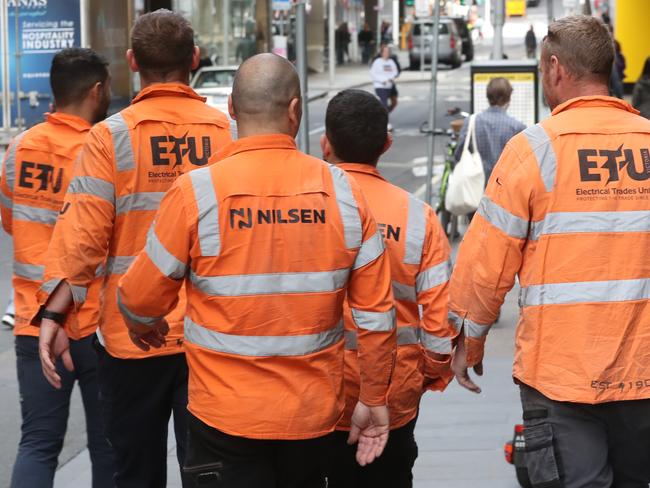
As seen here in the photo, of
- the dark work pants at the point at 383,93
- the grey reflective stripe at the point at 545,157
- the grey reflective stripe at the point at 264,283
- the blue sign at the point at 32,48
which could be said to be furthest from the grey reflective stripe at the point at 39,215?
the dark work pants at the point at 383,93

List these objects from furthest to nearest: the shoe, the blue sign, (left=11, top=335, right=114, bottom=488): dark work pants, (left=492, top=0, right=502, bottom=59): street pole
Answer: the blue sign < (left=492, top=0, right=502, bottom=59): street pole < the shoe < (left=11, top=335, right=114, bottom=488): dark work pants

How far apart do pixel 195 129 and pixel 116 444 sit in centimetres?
114

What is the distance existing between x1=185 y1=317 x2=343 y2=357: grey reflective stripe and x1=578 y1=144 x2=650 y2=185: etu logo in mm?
963

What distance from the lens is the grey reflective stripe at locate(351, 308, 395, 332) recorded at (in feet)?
12.3

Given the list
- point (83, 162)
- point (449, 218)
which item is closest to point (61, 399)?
point (83, 162)

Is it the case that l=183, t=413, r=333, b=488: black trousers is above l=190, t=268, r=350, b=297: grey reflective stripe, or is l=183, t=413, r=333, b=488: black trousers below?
below

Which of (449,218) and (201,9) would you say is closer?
(449,218)

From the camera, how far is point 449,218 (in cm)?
1426

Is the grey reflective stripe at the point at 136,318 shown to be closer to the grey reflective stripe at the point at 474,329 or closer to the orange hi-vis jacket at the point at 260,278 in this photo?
the orange hi-vis jacket at the point at 260,278

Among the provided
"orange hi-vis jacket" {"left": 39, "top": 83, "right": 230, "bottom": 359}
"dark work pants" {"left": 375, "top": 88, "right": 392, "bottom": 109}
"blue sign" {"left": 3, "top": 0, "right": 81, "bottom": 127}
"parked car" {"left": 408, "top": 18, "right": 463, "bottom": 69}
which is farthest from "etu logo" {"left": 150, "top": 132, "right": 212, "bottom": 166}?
"parked car" {"left": 408, "top": 18, "right": 463, "bottom": 69}

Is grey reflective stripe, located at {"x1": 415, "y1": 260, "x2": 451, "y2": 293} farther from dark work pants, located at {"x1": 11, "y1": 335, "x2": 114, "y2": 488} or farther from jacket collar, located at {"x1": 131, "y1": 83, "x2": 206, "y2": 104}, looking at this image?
dark work pants, located at {"x1": 11, "y1": 335, "x2": 114, "y2": 488}

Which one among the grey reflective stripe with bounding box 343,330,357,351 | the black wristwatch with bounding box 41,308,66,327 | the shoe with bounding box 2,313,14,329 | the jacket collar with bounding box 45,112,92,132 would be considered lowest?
the shoe with bounding box 2,313,14,329

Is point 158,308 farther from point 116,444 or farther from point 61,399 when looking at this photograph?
point 61,399

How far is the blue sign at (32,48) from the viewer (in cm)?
2519
